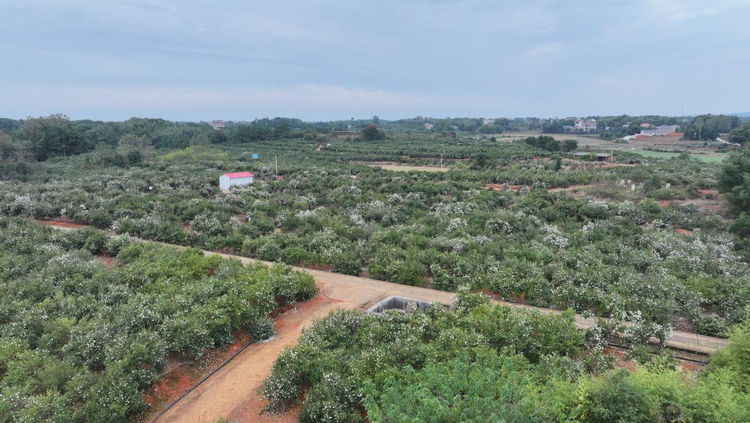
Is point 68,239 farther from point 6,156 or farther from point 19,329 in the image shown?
point 6,156

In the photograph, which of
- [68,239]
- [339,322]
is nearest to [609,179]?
[339,322]

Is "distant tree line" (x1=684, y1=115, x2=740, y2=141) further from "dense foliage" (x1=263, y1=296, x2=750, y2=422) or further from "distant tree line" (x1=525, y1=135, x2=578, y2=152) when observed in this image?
"dense foliage" (x1=263, y1=296, x2=750, y2=422)

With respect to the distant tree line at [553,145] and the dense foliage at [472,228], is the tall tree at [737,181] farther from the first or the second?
the distant tree line at [553,145]

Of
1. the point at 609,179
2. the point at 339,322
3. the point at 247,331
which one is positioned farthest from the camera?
the point at 609,179

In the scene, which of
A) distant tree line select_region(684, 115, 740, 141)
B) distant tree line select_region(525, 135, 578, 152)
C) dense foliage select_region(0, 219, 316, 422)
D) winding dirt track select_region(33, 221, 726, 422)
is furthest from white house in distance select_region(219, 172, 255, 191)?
distant tree line select_region(684, 115, 740, 141)

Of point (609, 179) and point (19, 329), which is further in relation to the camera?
point (609, 179)

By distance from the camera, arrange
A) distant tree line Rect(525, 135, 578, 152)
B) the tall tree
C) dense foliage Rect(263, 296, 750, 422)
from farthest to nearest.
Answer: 1. distant tree line Rect(525, 135, 578, 152)
2. the tall tree
3. dense foliage Rect(263, 296, 750, 422)

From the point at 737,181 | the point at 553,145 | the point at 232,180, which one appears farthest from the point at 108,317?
the point at 553,145
